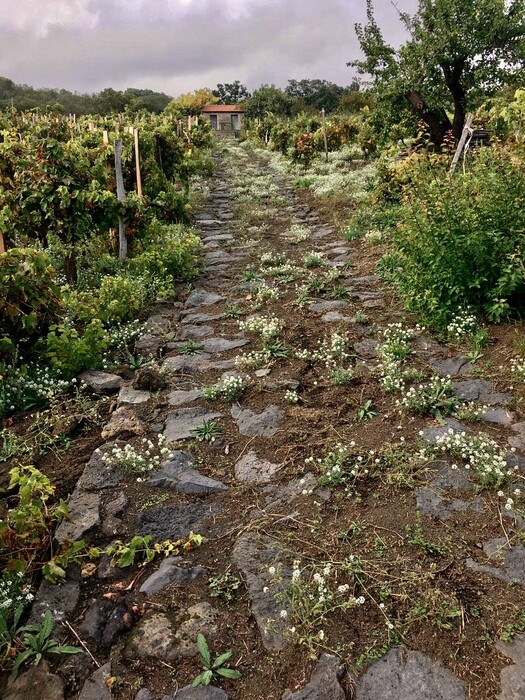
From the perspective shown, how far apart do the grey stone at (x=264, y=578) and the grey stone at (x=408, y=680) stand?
0.42 m

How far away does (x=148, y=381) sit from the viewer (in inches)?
198

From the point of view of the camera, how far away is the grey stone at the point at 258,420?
14.1 ft

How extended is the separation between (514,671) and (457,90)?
47.4 feet

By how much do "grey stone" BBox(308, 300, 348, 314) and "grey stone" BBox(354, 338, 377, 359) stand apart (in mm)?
1059

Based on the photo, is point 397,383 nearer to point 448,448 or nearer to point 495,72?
point 448,448

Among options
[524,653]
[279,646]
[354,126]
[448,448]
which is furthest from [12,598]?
[354,126]

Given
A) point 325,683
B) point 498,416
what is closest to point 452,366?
point 498,416

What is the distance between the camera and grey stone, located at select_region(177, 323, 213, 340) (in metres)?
6.27

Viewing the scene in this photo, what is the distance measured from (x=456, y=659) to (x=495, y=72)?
47.9ft

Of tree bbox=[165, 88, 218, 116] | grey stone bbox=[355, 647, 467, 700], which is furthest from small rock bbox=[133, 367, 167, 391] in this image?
tree bbox=[165, 88, 218, 116]

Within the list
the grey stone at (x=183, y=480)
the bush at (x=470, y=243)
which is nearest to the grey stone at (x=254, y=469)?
the grey stone at (x=183, y=480)

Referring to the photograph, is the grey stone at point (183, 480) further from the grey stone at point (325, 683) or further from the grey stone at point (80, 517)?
the grey stone at point (325, 683)

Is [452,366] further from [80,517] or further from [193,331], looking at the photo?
[80,517]

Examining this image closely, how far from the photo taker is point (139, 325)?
645cm
